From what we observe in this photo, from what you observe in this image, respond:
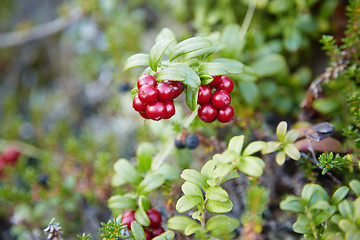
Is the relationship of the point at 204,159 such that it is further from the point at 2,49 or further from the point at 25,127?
the point at 2,49

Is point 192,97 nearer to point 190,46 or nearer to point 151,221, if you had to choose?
point 190,46

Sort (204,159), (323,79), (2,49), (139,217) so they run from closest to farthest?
(139,217) < (323,79) < (204,159) < (2,49)

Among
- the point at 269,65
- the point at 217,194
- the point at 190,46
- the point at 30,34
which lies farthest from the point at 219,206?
the point at 30,34

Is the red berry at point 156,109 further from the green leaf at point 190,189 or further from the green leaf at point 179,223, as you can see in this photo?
the green leaf at point 179,223

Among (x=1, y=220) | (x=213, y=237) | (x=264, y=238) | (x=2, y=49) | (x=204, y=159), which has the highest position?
(x=2, y=49)

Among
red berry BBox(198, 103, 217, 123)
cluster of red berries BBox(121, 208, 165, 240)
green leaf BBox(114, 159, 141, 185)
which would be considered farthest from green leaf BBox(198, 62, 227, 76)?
cluster of red berries BBox(121, 208, 165, 240)

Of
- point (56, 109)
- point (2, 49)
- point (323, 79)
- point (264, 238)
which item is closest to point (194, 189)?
point (264, 238)

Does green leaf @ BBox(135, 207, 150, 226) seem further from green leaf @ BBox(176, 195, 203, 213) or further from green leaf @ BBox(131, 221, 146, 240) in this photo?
green leaf @ BBox(176, 195, 203, 213)

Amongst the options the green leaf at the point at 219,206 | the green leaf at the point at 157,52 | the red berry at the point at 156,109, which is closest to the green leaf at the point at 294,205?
the green leaf at the point at 219,206
